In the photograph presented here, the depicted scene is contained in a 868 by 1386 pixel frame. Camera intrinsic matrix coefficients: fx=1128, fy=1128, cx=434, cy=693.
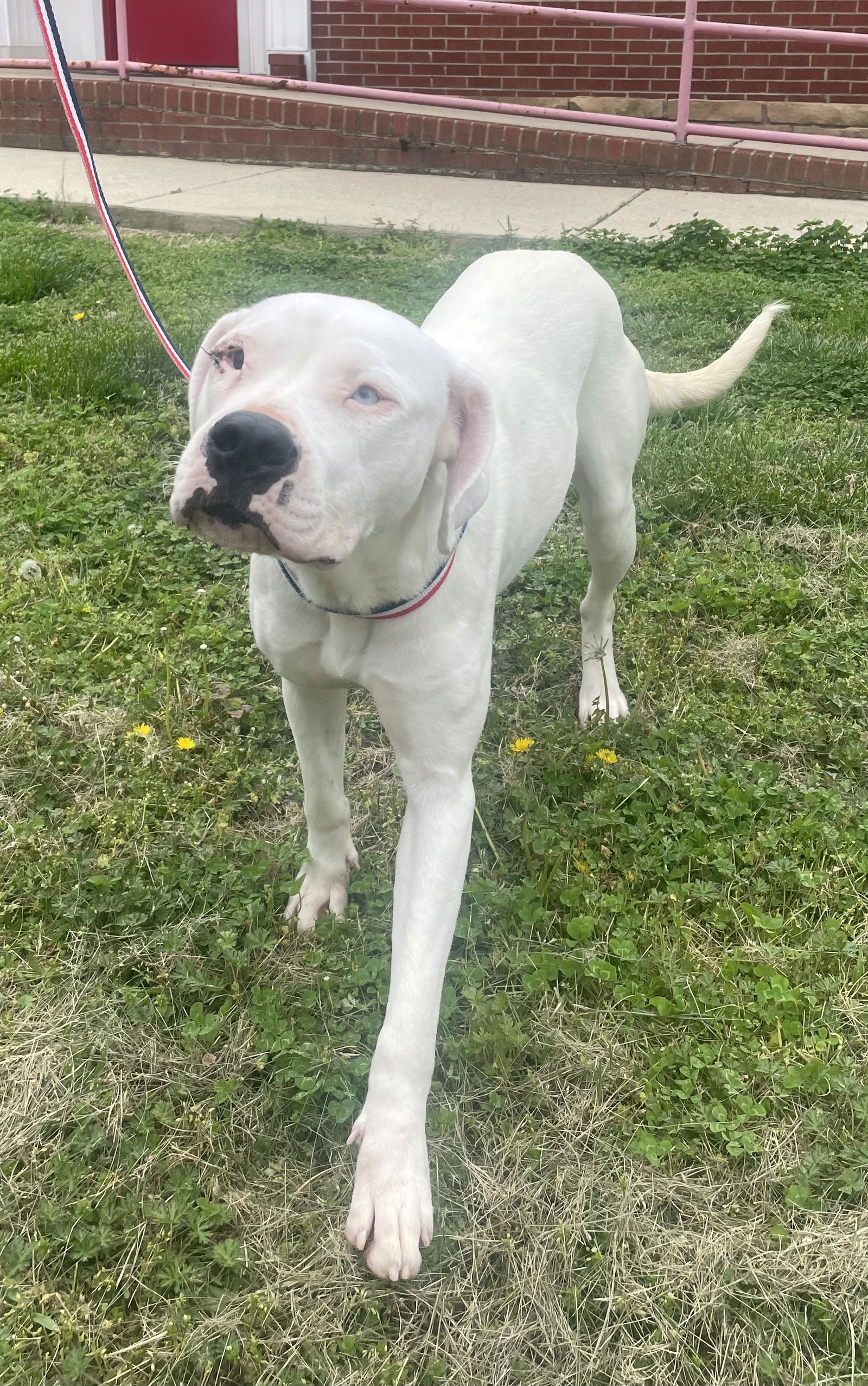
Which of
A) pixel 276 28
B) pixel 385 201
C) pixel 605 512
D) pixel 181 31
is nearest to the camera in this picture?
pixel 605 512

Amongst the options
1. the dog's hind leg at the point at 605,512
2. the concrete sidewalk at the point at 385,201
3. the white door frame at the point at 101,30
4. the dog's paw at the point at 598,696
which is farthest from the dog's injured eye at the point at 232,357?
the white door frame at the point at 101,30

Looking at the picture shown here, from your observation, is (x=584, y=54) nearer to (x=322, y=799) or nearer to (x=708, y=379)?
(x=708, y=379)

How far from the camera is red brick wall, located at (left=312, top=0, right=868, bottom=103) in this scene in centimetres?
931

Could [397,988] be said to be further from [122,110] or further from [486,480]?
[122,110]

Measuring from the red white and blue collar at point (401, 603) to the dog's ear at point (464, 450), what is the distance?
6 centimetres

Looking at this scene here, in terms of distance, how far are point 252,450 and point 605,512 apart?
1.80 m

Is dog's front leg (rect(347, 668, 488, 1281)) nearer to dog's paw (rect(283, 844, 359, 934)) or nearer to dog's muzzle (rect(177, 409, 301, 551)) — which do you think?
dog's paw (rect(283, 844, 359, 934))

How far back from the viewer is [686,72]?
8.11 metres

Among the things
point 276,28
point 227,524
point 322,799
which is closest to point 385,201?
point 276,28

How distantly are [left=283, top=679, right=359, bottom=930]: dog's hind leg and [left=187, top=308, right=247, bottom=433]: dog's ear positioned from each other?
634 millimetres

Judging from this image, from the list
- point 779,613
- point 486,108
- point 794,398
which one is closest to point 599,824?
point 779,613

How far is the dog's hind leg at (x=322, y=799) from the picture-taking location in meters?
2.48

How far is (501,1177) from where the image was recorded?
6.73 ft

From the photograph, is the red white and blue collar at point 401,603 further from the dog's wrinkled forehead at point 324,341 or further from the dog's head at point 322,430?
the dog's wrinkled forehead at point 324,341
